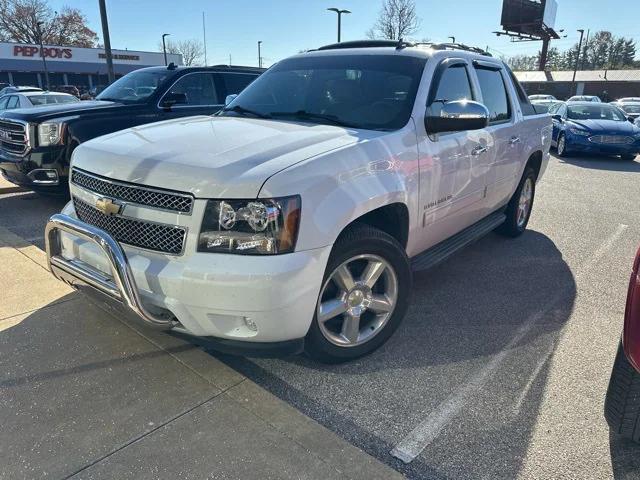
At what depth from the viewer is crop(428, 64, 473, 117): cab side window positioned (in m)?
3.44

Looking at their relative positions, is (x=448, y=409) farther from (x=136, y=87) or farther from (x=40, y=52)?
(x=40, y=52)

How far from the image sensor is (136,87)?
722cm

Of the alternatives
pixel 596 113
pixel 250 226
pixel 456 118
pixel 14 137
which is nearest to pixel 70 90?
pixel 14 137

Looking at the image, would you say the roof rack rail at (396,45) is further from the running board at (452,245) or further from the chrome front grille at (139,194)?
the chrome front grille at (139,194)

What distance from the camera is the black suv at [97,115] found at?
19.5ft

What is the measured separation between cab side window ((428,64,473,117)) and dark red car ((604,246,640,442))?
1720 millimetres

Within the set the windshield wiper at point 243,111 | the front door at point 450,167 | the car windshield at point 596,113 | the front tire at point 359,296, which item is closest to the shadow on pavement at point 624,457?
the front tire at point 359,296

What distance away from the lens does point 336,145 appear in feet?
9.14

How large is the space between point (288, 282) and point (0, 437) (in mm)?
1563

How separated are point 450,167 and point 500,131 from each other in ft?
3.75

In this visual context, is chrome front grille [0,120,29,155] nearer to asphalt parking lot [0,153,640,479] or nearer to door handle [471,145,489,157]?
asphalt parking lot [0,153,640,479]

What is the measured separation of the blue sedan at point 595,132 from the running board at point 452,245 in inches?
360

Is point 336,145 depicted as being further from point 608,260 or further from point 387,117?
point 608,260

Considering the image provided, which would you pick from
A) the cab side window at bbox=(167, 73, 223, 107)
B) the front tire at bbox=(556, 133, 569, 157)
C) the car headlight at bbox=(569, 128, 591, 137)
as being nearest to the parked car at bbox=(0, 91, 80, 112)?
the cab side window at bbox=(167, 73, 223, 107)
